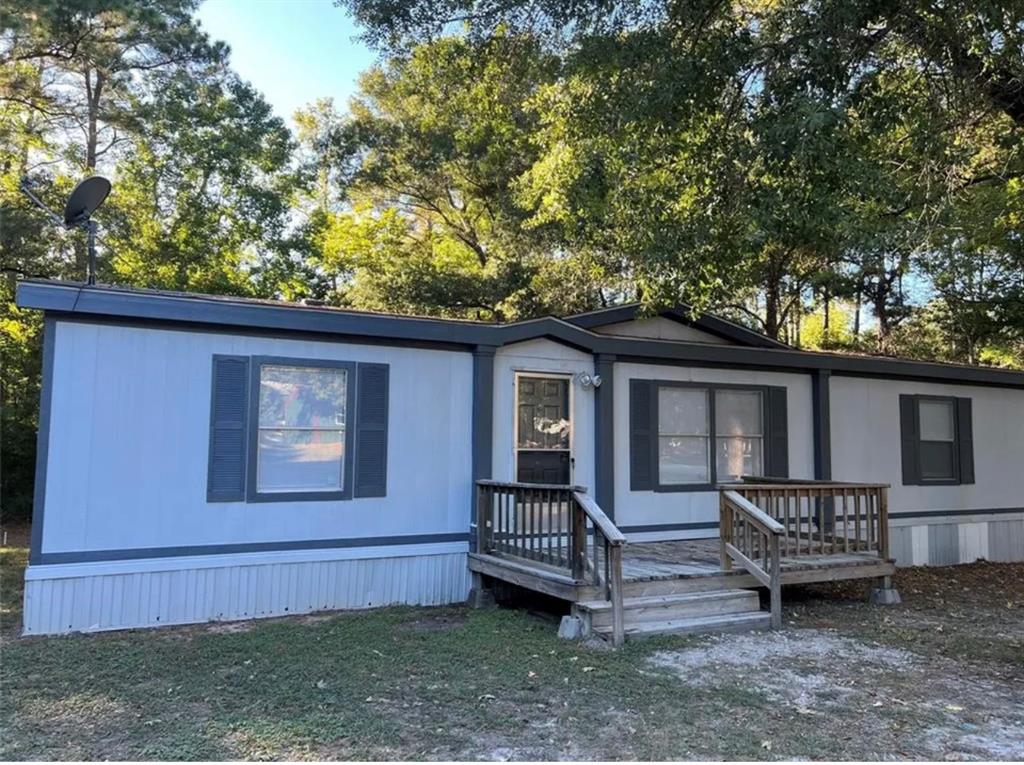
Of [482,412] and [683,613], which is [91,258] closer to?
[482,412]

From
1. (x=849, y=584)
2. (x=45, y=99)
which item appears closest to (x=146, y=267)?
(x=45, y=99)

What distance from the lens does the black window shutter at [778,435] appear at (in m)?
8.59

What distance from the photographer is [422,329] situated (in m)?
6.75

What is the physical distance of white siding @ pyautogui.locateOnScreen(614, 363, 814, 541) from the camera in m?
7.83

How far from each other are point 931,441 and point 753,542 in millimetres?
4856

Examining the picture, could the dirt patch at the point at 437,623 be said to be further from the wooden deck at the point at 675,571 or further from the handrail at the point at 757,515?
the handrail at the point at 757,515

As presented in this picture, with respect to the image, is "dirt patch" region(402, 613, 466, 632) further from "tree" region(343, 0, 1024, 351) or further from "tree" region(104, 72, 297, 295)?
"tree" region(104, 72, 297, 295)

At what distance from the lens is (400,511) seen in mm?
6688

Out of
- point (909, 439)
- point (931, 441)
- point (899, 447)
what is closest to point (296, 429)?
point (899, 447)

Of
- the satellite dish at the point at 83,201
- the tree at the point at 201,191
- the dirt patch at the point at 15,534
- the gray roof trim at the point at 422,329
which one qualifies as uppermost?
the tree at the point at 201,191

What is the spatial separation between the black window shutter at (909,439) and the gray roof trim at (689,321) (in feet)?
6.94

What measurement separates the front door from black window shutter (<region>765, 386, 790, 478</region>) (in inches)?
104

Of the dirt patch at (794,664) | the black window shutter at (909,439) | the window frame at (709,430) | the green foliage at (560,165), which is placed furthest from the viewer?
the black window shutter at (909,439)

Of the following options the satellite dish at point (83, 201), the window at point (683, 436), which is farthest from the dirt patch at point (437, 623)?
the satellite dish at point (83, 201)
